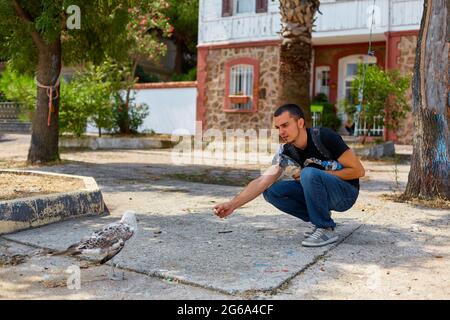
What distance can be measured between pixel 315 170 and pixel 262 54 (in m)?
15.5

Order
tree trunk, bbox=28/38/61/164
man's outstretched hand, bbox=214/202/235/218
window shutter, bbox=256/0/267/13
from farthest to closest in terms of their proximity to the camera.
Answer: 1. window shutter, bbox=256/0/267/13
2. tree trunk, bbox=28/38/61/164
3. man's outstretched hand, bbox=214/202/235/218

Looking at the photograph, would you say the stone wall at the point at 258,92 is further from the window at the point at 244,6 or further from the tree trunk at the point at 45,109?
the tree trunk at the point at 45,109

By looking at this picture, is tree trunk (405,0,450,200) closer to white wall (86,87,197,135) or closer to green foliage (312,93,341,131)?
green foliage (312,93,341,131)

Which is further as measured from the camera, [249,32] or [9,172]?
[249,32]

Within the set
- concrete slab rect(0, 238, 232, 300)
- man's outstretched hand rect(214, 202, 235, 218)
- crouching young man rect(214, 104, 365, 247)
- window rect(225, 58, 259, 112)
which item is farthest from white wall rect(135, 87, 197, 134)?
concrete slab rect(0, 238, 232, 300)

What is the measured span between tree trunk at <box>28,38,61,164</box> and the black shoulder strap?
6638 millimetres

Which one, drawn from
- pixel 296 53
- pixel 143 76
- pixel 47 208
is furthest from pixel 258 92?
pixel 47 208

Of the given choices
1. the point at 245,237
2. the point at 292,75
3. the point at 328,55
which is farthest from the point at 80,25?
the point at 328,55

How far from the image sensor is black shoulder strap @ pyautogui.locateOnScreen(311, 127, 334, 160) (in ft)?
13.5

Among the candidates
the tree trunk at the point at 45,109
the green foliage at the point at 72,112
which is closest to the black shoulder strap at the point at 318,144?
the tree trunk at the point at 45,109

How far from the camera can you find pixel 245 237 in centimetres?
464

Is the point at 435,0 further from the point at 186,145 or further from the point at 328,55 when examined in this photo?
the point at 328,55

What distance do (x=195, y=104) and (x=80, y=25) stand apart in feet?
38.6

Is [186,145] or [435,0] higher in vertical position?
[435,0]
